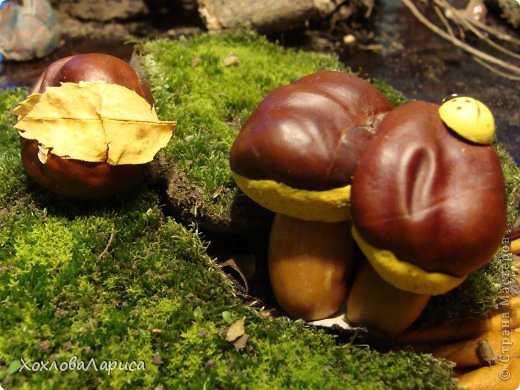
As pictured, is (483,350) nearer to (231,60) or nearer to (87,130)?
(87,130)

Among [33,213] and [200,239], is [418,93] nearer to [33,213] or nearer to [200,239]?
[200,239]

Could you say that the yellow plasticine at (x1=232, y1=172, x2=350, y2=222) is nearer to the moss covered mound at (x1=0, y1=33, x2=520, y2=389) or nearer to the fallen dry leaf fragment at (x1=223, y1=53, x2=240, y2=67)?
the moss covered mound at (x1=0, y1=33, x2=520, y2=389)

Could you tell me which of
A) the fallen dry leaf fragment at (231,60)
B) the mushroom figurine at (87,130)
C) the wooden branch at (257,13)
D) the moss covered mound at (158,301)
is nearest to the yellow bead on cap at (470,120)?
the moss covered mound at (158,301)

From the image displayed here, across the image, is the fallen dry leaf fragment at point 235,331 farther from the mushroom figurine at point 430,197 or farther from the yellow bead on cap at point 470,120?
the yellow bead on cap at point 470,120

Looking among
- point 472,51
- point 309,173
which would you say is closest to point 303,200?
point 309,173

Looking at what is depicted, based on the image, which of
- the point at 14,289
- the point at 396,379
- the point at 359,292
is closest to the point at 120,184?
the point at 14,289

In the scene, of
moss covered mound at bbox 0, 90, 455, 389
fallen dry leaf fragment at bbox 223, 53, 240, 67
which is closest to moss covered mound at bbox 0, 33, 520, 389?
moss covered mound at bbox 0, 90, 455, 389
